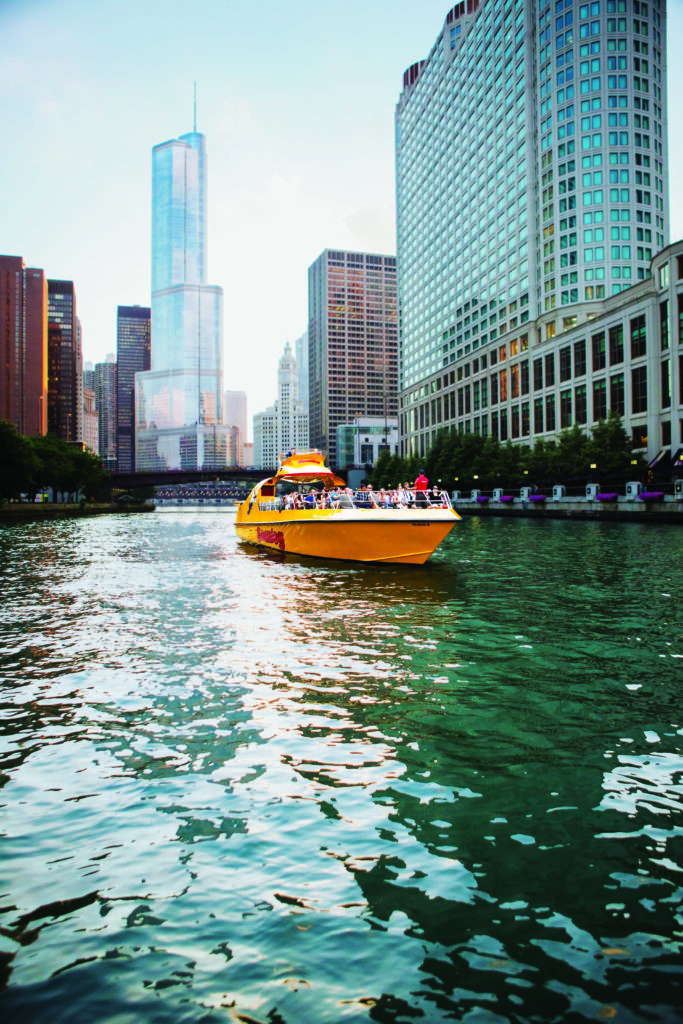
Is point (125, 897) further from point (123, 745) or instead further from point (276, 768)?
point (123, 745)

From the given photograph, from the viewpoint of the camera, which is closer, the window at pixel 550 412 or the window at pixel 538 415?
the window at pixel 550 412

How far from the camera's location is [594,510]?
58562mm

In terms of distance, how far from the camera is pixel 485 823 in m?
5.37

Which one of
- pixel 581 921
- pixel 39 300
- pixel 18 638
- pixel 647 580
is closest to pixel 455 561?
pixel 647 580

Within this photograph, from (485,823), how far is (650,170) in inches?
4705


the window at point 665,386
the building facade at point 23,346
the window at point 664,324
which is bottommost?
the window at point 665,386

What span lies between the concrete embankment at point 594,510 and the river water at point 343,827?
4135 cm

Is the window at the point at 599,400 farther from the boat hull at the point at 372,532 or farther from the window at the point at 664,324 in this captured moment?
the boat hull at the point at 372,532

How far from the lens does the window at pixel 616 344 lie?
8193cm

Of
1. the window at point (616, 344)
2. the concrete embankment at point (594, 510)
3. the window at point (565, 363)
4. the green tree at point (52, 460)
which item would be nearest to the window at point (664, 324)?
the window at point (616, 344)

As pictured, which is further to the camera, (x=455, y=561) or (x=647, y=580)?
(x=455, y=561)

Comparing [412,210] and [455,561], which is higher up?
[412,210]

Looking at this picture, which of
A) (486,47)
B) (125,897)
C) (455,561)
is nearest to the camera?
(125,897)

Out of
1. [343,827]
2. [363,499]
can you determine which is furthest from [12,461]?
[343,827]
